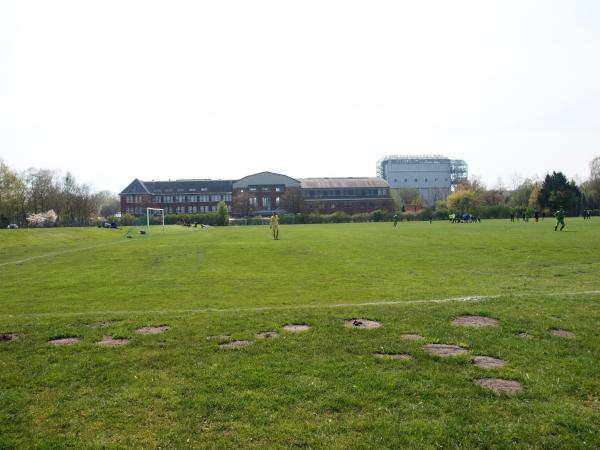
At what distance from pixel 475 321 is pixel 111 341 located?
22.5 ft

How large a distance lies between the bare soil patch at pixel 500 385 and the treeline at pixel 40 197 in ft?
318

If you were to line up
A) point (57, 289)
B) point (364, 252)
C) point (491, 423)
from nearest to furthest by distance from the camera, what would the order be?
point (491, 423) → point (57, 289) → point (364, 252)

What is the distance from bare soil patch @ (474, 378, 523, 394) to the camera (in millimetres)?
5875

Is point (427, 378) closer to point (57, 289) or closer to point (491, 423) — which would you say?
point (491, 423)

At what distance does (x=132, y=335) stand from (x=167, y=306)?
11.0 ft

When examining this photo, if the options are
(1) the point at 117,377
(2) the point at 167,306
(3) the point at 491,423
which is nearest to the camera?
(3) the point at 491,423

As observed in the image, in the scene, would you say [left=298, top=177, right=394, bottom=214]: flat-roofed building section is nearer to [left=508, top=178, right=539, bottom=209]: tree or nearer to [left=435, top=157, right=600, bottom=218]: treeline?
[left=435, top=157, right=600, bottom=218]: treeline

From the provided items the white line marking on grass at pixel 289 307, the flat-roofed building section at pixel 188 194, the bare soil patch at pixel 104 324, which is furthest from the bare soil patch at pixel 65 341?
the flat-roofed building section at pixel 188 194

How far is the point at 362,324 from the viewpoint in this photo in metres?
9.03

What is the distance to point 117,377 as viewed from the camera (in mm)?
6617

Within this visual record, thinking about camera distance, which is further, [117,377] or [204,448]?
[117,377]

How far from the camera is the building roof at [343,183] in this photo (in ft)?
485

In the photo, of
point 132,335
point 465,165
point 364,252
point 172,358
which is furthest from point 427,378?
point 465,165

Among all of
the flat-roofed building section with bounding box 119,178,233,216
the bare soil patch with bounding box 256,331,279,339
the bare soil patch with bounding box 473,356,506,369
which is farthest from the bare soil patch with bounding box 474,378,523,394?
the flat-roofed building section with bounding box 119,178,233,216
